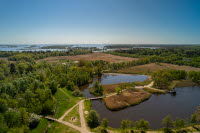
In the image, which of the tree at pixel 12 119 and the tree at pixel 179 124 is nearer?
the tree at pixel 12 119

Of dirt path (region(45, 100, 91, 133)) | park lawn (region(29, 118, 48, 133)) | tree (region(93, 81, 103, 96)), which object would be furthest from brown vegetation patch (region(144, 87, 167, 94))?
park lawn (region(29, 118, 48, 133))

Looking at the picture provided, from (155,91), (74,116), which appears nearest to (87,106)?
(74,116)

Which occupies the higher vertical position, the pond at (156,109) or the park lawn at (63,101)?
the park lawn at (63,101)

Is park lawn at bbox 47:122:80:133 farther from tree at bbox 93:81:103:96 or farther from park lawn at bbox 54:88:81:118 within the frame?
tree at bbox 93:81:103:96

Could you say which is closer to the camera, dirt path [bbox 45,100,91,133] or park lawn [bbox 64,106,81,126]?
dirt path [bbox 45,100,91,133]

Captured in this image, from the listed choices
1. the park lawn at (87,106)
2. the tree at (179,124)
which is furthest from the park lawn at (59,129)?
the tree at (179,124)

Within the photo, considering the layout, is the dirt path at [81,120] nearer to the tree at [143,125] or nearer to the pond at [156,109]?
the pond at [156,109]

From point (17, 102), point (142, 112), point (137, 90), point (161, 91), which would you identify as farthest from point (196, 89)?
point (17, 102)
